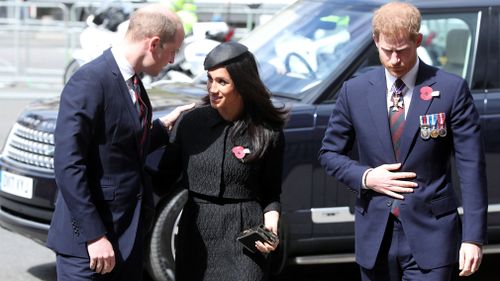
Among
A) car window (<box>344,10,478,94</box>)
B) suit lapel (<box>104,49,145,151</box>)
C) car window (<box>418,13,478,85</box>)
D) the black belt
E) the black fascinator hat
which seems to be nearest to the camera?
suit lapel (<box>104,49,145,151</box>)

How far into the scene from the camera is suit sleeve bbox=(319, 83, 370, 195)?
169 inches

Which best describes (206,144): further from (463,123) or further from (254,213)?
(463,123)

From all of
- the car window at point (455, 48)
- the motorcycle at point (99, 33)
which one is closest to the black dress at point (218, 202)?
the car window at point (455, 48)

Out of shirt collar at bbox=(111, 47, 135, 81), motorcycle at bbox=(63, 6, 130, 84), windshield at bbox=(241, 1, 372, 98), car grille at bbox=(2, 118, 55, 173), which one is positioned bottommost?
motorcycle at bbox=(63, 6, 130, 84)

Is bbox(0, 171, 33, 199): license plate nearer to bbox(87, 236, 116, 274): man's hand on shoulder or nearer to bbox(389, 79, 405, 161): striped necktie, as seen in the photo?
bbox(87, 236, 116, 274): man's hand on shoulder

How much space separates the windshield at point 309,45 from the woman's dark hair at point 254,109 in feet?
7.64

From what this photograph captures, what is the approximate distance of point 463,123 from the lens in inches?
163

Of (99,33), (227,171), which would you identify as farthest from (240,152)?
(99,33)

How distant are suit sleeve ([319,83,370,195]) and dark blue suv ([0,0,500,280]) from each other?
1928mm

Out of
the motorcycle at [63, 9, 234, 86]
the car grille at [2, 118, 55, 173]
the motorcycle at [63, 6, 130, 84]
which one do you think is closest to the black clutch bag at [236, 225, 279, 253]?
the car grille at [2, 118, 55, 173]

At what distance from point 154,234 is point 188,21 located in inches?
332

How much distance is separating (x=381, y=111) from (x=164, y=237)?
2506 mm

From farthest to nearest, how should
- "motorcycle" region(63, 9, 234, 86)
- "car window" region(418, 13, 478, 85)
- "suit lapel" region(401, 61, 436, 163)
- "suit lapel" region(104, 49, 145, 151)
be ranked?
"motorcycle" region(63, 9, 234, 86)
"car window" region(418, 13, 478, 85)
"suit lapel" region(401, 61, 436, 163)
"suit lapel" region(104, 49, 145, 151)

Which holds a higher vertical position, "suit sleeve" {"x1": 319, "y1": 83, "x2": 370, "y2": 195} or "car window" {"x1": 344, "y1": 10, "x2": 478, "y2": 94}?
"suit sleeve" {"x1": 319, "y1": 83, "x2": 370, "y2": 195}
